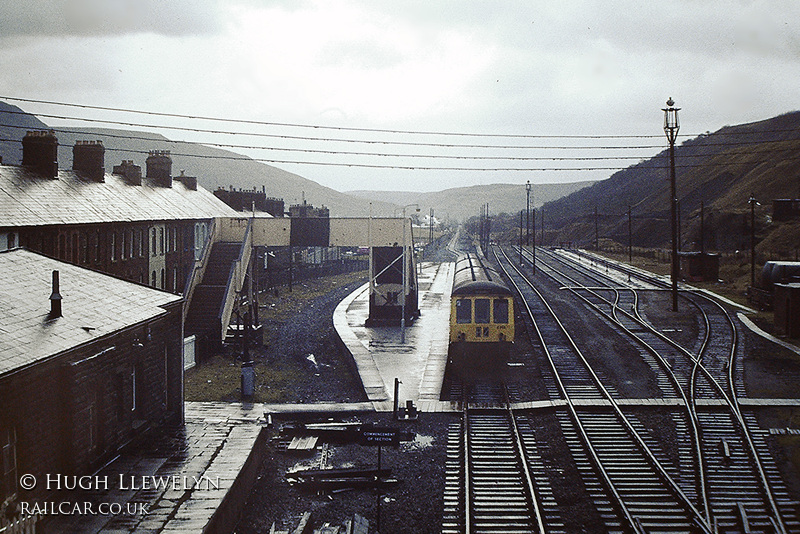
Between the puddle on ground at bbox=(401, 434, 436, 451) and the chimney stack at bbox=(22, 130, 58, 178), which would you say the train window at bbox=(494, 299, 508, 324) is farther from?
the chimney stack at bbox=(22, 130, 58, 178)

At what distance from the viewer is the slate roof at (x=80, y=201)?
22.5m

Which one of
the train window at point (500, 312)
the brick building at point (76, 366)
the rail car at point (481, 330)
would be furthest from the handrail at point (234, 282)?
the train window at point (500, 312)

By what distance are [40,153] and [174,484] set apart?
2121cm

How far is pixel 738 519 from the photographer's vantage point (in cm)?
1094

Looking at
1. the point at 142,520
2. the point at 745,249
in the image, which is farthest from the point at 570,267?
the point at 142,520

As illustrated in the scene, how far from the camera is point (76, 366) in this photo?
34.4ft

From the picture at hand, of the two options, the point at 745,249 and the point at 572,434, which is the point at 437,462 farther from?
the point at 745,249

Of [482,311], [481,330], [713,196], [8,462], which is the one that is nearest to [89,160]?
[482,311]

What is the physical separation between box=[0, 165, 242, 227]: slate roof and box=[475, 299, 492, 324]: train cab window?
49.2ft

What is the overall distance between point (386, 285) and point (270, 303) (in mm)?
11235

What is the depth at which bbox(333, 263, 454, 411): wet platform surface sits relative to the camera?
19125 millimetres

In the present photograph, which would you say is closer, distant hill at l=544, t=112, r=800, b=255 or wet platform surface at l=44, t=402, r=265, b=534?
wet platform surface at l=44, t=402, r=265, b=534

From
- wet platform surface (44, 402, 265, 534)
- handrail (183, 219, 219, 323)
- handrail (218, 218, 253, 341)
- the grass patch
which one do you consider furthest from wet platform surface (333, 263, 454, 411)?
handrail (183, 219, 219, 323)

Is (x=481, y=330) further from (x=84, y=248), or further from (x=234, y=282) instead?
(x=84, y=248)
